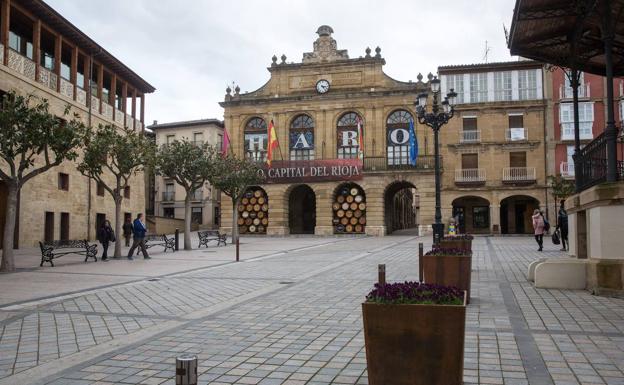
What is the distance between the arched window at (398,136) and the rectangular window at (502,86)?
→ 6.49 metres

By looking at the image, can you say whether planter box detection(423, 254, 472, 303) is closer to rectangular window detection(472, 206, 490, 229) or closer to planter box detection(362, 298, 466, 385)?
planter box detection(362, 298, 466, 385)

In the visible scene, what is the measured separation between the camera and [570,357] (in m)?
5.21

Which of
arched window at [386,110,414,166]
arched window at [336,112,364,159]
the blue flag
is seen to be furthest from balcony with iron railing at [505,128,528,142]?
arched window at [336,112,364,159]

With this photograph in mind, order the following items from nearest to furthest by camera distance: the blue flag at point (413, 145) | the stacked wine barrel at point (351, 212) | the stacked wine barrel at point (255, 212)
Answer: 1. the blue flag at point (413, 145)
2. the stacked wine barrel at point (351, 212)
3. the stacked wine barrel at point (255, 212)

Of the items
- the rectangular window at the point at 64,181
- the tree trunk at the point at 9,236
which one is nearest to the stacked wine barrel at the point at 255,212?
the rectangular window at the point at 64,181

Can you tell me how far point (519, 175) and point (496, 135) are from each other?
3.38 metres

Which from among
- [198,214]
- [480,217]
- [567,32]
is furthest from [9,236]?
[198,214]

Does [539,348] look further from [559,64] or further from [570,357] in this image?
[559,64]

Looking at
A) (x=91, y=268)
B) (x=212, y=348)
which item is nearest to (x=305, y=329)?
(x=212, y=348)

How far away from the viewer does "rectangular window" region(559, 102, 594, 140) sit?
38.2 m

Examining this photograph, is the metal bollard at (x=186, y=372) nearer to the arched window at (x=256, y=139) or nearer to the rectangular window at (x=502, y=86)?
the rectangular window at (x=502, y=86)

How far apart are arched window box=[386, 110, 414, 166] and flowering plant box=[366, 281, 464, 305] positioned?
3795cm

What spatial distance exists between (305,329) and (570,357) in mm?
2945

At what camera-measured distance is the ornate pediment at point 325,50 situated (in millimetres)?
43781
